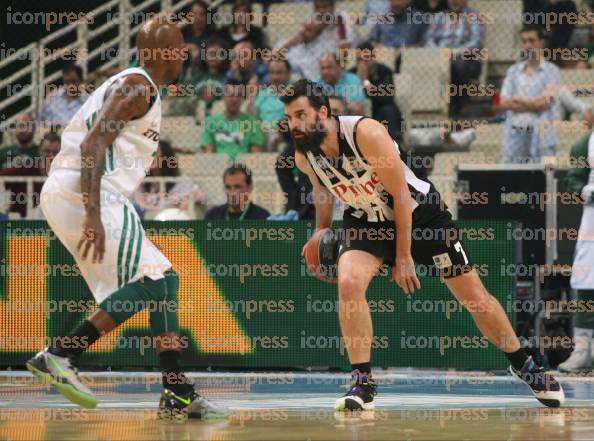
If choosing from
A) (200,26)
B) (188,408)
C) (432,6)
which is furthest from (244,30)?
(188,408)

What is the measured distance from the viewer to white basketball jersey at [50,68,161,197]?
6.87 metres

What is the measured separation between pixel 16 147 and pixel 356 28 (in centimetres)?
427

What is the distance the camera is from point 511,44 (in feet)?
52.3

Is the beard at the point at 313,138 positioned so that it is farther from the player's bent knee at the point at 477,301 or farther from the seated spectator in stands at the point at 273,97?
the seated spectator in stands at the point at 273,97

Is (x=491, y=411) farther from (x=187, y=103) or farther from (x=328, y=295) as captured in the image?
(x=187, y=103)

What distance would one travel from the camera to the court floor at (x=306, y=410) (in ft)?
20.4

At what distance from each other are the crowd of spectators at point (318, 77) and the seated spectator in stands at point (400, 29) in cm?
1

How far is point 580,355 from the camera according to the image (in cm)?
1056

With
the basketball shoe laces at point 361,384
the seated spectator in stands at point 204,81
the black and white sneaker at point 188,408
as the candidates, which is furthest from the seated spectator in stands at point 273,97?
the black and white sneaker at point 188,408

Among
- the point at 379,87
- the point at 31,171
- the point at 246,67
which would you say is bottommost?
the point at 31,171

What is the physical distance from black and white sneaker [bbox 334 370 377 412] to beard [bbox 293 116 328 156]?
1290mm

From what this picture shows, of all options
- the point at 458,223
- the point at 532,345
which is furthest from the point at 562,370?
the point at 458,223

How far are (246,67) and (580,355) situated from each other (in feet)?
20.3

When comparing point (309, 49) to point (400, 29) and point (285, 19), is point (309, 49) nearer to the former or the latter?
point (400, 29)
